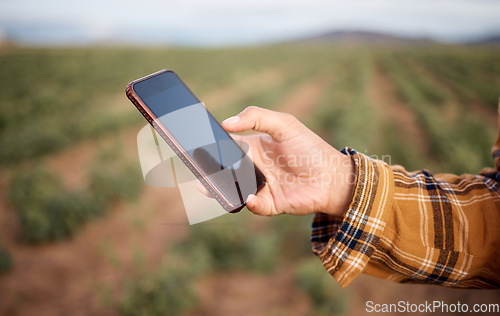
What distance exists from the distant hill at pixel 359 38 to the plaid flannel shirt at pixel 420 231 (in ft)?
424

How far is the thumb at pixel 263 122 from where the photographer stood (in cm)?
166

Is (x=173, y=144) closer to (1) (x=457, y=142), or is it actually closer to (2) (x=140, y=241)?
(2) (x=140, y=241)

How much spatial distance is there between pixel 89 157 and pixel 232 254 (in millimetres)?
5262

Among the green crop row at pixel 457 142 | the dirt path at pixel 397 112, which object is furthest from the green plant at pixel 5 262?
the dirt path at pixel 397 112

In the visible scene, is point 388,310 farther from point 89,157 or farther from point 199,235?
point 89,157

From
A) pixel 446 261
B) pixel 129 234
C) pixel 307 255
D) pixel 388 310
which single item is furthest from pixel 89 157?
pixel 446 261

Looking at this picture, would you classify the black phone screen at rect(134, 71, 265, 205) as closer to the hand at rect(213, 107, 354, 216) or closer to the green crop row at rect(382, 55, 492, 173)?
the hand at rect(213, 107, 354, 216)

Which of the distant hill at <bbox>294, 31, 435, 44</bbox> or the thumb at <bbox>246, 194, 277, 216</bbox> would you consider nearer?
the thumb at <bbox>246, 194, 277, 216</bbox>

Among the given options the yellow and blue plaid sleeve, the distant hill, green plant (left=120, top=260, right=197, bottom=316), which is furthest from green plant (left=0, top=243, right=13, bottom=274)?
the distant hill

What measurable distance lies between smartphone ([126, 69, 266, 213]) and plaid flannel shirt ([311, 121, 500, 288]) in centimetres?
66

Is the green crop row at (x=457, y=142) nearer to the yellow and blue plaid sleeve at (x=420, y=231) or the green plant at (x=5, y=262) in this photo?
the yellow and blue plaid sleeve at (x=420, y=231)

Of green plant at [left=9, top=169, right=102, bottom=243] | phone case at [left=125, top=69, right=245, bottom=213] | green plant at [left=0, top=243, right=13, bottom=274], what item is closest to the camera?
phone case at [left=125, top=69, right=245, bottom=213]

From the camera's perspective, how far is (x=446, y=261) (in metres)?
1.31

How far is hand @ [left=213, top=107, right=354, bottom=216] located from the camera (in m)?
1.68
